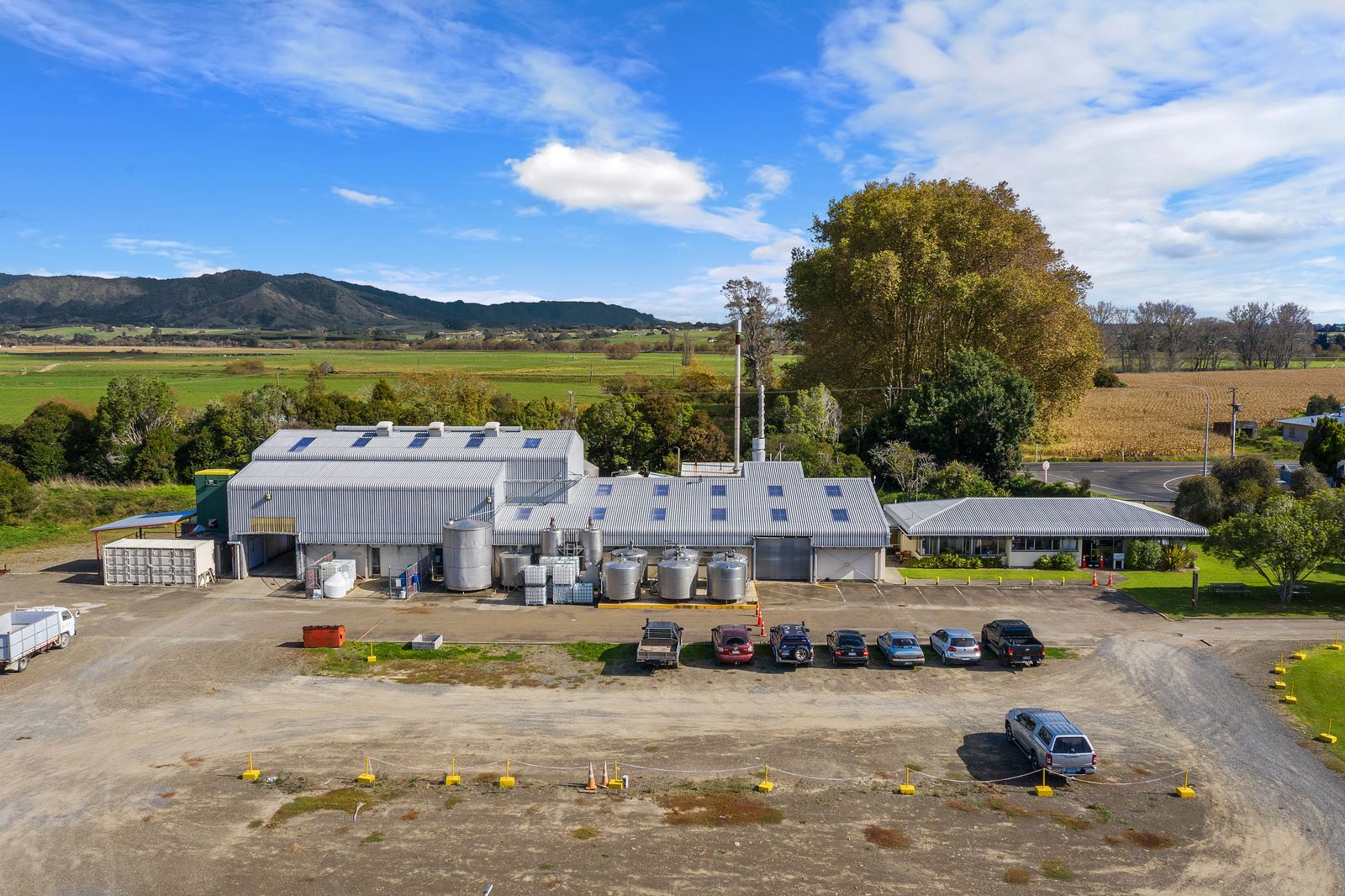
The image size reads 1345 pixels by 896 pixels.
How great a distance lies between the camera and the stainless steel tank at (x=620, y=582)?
131ft

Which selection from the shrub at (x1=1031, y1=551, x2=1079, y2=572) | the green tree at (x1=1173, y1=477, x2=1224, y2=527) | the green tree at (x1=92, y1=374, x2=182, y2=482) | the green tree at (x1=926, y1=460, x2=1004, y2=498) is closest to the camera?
the shrub at (x1=1031, y1=551, x2=1079, y2=572)

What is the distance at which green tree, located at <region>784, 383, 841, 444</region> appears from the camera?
70.8 meters

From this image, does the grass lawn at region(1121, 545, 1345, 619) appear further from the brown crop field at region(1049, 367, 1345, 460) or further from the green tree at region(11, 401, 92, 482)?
the green tree at region(11, 401, 92, 482)

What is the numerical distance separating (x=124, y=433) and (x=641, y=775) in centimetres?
6867

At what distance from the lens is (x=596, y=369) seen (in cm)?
14912

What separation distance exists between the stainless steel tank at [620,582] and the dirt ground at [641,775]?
14.8ft

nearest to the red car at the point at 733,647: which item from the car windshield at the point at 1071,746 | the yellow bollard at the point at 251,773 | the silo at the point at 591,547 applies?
the car windshield at the point at 1071,746

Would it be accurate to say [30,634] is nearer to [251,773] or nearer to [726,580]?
[251,773]

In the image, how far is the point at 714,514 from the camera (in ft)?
149

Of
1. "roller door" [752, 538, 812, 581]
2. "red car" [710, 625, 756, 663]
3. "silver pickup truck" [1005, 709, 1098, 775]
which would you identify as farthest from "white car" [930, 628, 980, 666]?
"roller door" [752, 538, 812, 581]

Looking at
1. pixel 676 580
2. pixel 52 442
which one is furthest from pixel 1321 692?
pixel 52 442

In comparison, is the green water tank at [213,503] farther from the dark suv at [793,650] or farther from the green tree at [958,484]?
the green tree at [958,484]

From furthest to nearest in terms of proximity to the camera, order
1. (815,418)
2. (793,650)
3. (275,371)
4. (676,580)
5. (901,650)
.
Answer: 1. (275,371)
2. (815,418)
3. (676,580)
4. (901,650)
5. (793,650)

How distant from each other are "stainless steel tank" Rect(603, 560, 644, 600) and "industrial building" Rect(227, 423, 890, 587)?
3048 mm
